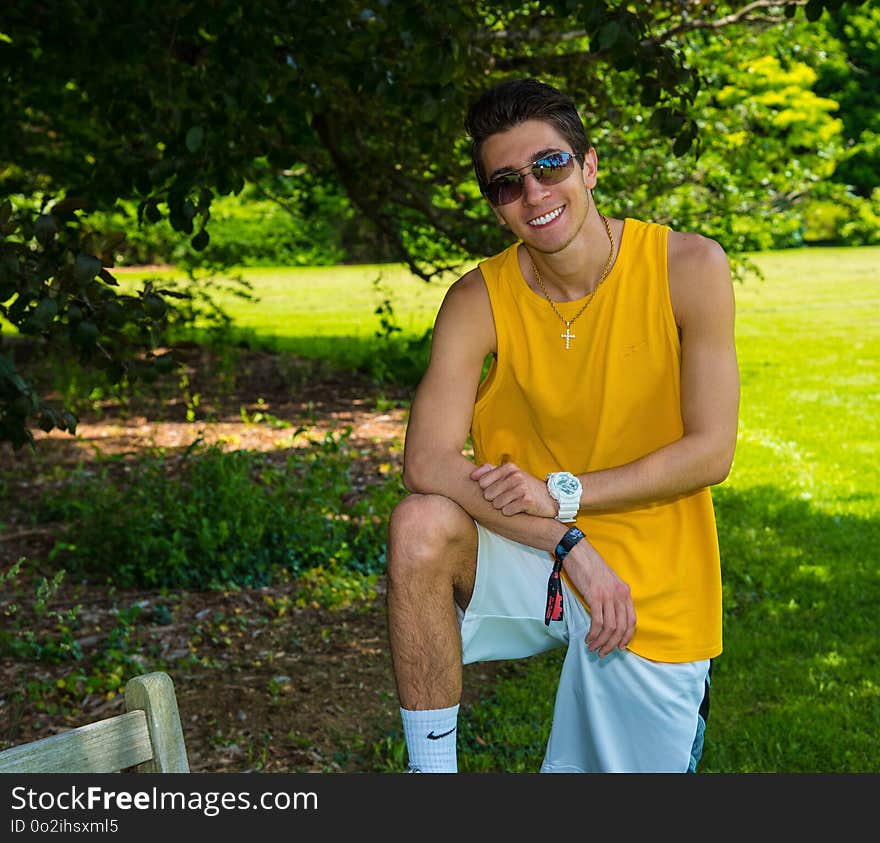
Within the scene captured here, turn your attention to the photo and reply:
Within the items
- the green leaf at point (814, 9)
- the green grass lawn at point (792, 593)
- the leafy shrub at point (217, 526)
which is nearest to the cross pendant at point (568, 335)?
the green grass lawn at point (792, 593)

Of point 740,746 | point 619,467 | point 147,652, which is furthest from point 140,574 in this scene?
point 619,467

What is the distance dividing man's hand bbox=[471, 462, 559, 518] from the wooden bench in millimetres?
1306

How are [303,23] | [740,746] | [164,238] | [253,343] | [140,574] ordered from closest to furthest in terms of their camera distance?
[740,746] → [303,23] → [140,574] → [164,238] → [253,343]

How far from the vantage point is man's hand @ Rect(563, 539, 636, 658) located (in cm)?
316

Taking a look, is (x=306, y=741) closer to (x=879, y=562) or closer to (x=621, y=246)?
(x=621, y=246)

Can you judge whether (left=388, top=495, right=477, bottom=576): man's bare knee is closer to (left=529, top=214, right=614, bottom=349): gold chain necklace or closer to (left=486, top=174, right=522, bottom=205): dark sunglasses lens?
(left=529, top=214, right=614, bottom=349): gold chain necklace

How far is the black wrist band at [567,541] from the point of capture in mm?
3223

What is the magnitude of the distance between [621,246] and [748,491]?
16.3 ft

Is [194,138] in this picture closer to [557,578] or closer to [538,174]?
[538,174]

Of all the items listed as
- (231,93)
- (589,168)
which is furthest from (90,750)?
(231,93)

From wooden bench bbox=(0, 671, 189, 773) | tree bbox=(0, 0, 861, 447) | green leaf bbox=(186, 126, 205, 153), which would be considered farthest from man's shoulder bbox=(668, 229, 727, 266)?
green leaf bbox=(186, 126, 205, 153)

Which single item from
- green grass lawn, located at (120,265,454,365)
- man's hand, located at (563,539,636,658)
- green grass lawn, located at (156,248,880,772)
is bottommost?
green grass lawn, located at (156,248,880,772)

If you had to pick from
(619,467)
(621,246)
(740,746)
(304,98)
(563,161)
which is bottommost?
(740,746)

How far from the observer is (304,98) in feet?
18.7
